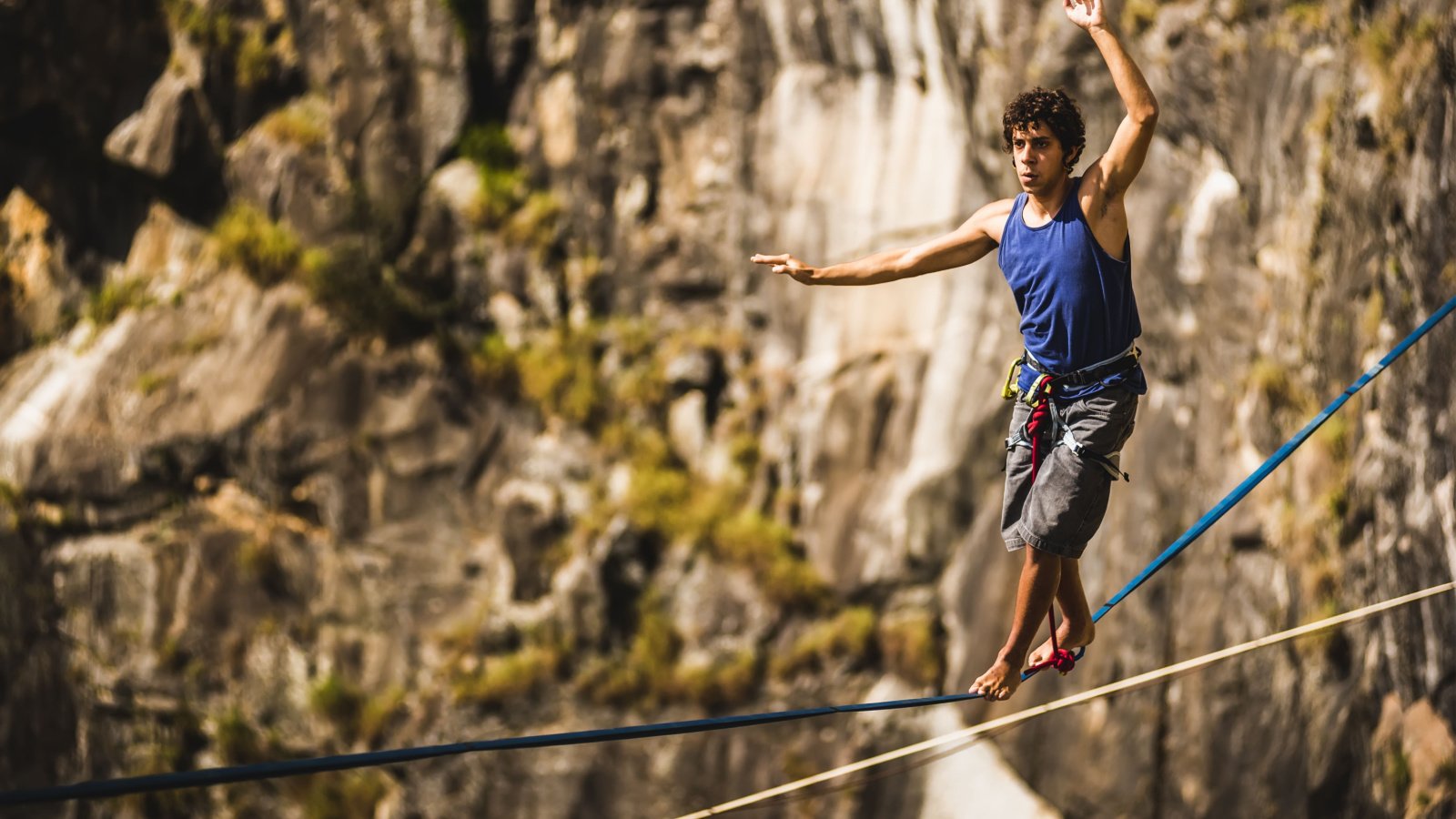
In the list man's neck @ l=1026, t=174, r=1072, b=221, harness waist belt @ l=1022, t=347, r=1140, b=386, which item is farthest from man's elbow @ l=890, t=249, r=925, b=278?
harness waist belt @ l=1022, t=347, r=1140, b=386

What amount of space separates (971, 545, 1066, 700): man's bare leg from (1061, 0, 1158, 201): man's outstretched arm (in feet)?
4.24

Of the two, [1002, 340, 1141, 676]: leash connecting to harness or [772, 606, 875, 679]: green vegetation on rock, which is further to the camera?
[772, 606, 875, 679]: green vegetation on rock

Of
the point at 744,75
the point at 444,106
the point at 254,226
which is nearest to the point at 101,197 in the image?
the point at 254,226

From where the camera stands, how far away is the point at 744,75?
16109 millimetres

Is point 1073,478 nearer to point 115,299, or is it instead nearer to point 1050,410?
point 1050,410

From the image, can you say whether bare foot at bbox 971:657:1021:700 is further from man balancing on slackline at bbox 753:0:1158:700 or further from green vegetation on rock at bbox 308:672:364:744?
green vegetation on rock at bbox 308:672:364:744

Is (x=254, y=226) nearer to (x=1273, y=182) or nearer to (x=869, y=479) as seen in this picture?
(x=869, y=479)

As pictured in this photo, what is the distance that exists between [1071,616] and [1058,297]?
A: 1446 mm

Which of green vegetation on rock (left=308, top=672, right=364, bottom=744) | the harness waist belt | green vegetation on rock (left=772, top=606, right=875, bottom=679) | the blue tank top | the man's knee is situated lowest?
green vegetation on rock (left=308, top=672, right=364, bottom=744)

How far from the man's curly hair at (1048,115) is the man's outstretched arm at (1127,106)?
12 cm

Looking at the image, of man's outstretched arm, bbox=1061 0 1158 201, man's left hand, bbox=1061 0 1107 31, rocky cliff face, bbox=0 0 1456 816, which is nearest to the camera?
man's outstretched arm, bbox=1061 0 1158 201

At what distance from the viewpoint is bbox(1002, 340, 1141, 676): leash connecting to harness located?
4566mm

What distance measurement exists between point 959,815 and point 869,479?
11.9ft

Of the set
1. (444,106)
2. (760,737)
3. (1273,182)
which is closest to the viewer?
(1273,182)
